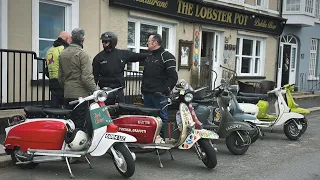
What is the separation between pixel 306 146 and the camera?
8055mm

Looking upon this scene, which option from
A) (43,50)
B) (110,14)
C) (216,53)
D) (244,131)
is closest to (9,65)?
(43,50)

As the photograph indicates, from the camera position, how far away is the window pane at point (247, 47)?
54.7 ft

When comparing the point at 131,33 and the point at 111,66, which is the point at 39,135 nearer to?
the point at 111,66

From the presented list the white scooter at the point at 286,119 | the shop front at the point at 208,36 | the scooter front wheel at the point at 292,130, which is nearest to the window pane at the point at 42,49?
the shop front at the point at 208,36

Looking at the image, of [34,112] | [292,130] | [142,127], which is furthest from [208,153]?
[292,130]

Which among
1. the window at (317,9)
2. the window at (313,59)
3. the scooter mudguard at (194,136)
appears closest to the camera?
the scooter mudguard at (194,136)

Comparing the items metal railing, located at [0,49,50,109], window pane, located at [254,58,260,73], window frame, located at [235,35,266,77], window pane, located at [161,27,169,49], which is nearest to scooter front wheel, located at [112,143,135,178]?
metal railing, located at [0,49,50,109]

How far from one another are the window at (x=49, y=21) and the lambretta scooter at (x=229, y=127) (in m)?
3.89

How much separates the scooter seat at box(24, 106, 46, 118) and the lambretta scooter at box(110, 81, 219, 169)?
1131mm

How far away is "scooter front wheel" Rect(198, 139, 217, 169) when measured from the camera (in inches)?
228

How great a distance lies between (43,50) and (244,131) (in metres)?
5.09

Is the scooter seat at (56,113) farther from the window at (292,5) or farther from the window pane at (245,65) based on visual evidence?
the window at (292,5)

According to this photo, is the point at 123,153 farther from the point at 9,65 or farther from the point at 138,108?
the point at 9,65

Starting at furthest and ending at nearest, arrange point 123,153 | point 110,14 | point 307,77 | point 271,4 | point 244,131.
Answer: point 307,77 < point 271,4 < point 110,14 < point 244,131 < point 123,153
